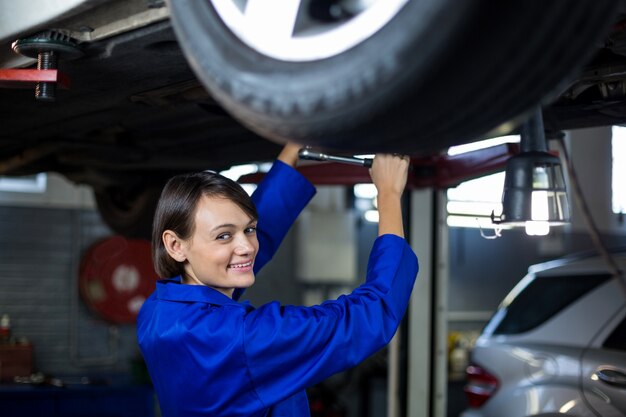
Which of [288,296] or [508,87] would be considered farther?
[288,296]

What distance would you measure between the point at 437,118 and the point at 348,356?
0.68m

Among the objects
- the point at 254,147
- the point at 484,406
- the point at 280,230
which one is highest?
the point at 254,147

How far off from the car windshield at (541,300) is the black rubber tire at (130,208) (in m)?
1.99

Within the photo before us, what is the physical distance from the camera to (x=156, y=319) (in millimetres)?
1842

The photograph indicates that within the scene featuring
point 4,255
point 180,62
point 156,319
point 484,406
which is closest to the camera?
point 156,319

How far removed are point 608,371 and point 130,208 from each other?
2.67m

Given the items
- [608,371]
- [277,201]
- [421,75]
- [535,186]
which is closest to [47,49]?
[277,201]

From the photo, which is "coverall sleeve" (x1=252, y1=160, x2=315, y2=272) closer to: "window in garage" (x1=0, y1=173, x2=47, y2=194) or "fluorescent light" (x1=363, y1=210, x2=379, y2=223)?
"window in garage" (x1=0, y1=173, x2=47, y2=194)

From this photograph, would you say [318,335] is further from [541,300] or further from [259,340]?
[541,300]

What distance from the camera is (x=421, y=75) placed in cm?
103

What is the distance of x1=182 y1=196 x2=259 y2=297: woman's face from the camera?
1812 millimetres

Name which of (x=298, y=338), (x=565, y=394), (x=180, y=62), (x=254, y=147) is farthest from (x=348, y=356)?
(x=565, y=394)

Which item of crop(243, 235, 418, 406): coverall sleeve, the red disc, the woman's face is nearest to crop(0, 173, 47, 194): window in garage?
the red disc

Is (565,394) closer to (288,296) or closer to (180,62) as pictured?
(180,62)
